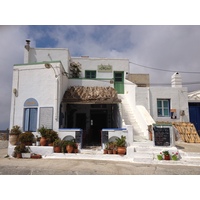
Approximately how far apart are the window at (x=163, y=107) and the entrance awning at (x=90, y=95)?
421 centimetres

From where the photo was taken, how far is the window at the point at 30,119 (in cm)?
1104

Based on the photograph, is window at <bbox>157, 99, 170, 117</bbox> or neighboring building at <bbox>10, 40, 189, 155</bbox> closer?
neighboring building at <bbox>10, 40, 189, 155</bbox>

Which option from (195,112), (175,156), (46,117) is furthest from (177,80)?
(46,117)

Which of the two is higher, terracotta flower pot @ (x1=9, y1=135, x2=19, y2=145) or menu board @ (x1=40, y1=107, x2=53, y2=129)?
menu board @ (x1=40, y1=107, x2=53, y2=129)

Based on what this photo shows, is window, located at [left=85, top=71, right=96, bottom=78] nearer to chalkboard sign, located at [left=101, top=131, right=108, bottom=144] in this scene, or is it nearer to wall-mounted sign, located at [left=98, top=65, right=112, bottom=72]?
wall-mounted sign, located at [left=98, top=65, right=112, bottom=72]

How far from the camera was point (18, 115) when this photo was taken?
1128 cm

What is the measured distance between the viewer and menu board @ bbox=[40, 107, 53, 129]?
35.7 ft

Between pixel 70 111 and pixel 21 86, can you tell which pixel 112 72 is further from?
pixel 21 86

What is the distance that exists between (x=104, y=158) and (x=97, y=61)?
10.4m

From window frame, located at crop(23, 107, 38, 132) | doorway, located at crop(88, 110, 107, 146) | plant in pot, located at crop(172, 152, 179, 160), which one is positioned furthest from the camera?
doorway, located at crop(88, 110, 107, 146)

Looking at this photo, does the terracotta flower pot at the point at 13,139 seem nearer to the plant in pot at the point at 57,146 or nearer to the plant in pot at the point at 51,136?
the plant in pot at the point at 51,136

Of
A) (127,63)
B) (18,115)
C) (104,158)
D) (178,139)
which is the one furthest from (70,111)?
(178,139)

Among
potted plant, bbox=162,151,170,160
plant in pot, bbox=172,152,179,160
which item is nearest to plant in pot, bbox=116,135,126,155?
potted plant, bbox=162,151,170,160

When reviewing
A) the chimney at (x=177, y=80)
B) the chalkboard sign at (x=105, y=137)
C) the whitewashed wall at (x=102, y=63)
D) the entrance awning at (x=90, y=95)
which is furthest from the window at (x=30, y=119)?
the chimney at (x=177, y=80)
